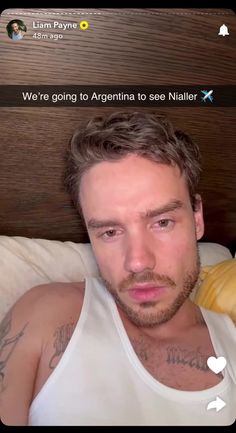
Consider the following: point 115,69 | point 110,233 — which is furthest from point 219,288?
point 115,69

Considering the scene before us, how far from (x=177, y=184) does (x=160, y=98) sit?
0.37ft

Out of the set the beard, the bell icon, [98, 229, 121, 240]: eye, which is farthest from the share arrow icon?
the bell icon

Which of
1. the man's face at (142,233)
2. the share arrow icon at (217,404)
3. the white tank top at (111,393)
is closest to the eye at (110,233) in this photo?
the man's face at (142,233)

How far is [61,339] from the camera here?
662mm

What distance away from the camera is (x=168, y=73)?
71 cm

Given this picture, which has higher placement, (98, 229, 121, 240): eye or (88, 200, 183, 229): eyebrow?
(88, 200, 183, 229): eyebrow

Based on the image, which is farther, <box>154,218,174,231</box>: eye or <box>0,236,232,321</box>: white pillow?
<box>0,236,232,321</box>: white pillow

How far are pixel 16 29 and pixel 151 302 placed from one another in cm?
37

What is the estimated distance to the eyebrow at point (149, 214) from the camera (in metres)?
0.67

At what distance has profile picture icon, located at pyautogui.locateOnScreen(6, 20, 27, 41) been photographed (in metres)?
0.67

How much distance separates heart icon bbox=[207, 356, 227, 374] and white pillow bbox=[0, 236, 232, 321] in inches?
9.5

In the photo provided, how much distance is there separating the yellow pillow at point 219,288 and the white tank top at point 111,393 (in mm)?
151

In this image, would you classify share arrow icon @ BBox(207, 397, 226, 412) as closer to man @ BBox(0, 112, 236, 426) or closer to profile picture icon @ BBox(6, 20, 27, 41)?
man @ BBox(0, 112, 236, 426)

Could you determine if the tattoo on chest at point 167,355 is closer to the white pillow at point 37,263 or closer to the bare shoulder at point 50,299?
the bare shoulder at point 50,299
